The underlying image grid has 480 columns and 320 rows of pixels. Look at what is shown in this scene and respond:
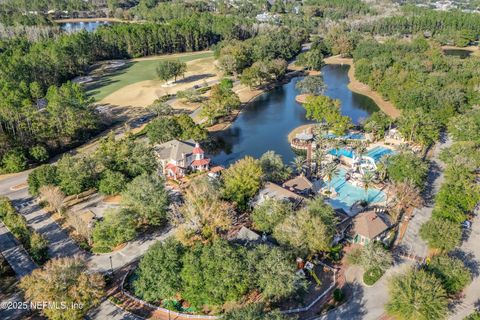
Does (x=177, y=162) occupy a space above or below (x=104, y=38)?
below

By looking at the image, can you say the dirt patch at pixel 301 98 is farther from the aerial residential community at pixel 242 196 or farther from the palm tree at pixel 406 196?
the palm tree at pixel 406 196

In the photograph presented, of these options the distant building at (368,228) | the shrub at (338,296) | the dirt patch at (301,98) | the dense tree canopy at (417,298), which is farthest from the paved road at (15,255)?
the dirt patch at (301,98)

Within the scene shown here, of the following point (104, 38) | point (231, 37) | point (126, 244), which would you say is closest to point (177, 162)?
point (126, 244)

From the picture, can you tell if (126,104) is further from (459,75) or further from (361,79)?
(459,75)

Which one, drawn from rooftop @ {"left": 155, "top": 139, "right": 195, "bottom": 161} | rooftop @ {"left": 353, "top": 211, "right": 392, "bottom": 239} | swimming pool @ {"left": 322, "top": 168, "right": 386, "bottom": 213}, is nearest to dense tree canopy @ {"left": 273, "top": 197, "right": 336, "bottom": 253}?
rooftop @ {"left": 353, "top": 211, "right": 392, "bottom": 239}

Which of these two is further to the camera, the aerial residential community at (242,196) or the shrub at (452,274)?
the shrub at (452,274)

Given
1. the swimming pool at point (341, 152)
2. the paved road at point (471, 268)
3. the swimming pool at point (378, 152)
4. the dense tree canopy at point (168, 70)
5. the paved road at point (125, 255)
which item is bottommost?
the paved road at point (471, 268)

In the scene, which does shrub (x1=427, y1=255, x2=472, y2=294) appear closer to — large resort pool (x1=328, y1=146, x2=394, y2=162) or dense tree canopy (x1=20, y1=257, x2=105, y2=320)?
large resort pool (x1=328, y1=146, x2=394, y2=162)
